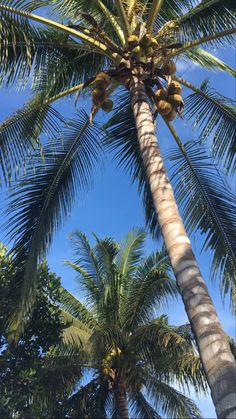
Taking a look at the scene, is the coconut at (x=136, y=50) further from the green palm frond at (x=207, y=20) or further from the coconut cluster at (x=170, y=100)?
the green palm frond at (x=207, y=20)

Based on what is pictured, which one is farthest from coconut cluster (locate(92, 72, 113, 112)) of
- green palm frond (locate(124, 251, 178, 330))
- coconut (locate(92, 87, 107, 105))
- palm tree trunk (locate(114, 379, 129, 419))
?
palm tree trunk (locate(114, 379, 129, 419))

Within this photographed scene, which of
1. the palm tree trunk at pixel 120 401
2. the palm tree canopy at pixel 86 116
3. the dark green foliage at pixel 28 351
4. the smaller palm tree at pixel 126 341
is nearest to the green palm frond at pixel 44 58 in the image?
the palm tree canopy at pixel 86 116

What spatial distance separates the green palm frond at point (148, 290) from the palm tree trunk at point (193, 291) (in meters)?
8.25

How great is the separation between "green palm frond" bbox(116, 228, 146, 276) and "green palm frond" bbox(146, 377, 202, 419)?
333 cm

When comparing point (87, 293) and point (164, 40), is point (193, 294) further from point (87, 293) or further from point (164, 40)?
point (87, 293)

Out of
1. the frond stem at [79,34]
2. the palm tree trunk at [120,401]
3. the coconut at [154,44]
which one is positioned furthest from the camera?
the palm tree trunk at [120,401]

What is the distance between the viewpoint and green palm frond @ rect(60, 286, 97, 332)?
1605cm

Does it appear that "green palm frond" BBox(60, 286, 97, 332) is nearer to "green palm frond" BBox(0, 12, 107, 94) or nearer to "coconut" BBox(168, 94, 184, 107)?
"green palm frond" BBox(0, 12, 107, 94)

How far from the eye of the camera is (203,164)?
9.41 meters

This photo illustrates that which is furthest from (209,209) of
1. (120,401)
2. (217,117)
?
(120,401)

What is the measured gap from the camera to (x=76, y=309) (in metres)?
16.7

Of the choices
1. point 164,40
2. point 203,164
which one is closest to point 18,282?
point 203,164

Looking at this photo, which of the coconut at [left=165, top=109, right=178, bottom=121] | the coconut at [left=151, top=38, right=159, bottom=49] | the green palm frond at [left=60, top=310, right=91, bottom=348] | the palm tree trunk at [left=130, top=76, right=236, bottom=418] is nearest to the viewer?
the palm tree trunk at [left=130, top=76, right=236, bottom=418]

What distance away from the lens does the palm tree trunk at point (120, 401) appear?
536 inches
